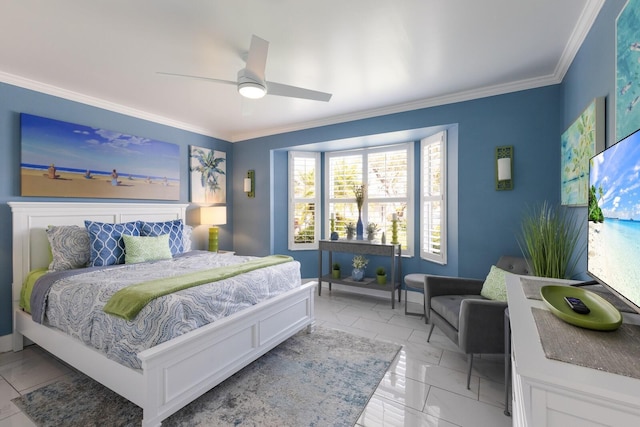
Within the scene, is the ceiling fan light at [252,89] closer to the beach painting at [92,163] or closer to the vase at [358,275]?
the beach painting at [92,163]

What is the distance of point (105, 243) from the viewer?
2812 mm

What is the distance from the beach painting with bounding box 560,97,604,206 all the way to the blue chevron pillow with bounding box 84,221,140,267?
4092 millimetres

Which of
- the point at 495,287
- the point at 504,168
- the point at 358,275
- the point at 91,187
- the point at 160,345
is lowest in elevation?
the point at 358,275

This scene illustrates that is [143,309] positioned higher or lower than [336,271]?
higher

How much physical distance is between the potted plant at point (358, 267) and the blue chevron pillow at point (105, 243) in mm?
2945

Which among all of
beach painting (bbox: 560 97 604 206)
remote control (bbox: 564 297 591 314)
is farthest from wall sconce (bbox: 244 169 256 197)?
remote control (bbox: 564 297 591 314)

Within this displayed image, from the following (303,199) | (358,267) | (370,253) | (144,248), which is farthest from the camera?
(303,199)

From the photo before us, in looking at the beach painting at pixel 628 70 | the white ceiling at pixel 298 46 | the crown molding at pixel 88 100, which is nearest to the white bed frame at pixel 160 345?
the crown molding at pixel 88 100

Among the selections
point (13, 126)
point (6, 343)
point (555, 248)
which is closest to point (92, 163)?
point (13, 126)

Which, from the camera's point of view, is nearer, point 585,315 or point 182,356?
point 585,315

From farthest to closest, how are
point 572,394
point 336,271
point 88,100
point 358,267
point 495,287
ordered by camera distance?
point 336,271 < point 358,267 < point 88,100 < point 495,287 < point 572,394

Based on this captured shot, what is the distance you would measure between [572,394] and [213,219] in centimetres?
433

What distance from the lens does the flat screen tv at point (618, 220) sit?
0.91 meters

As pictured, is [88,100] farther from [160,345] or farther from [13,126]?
[160,345]
